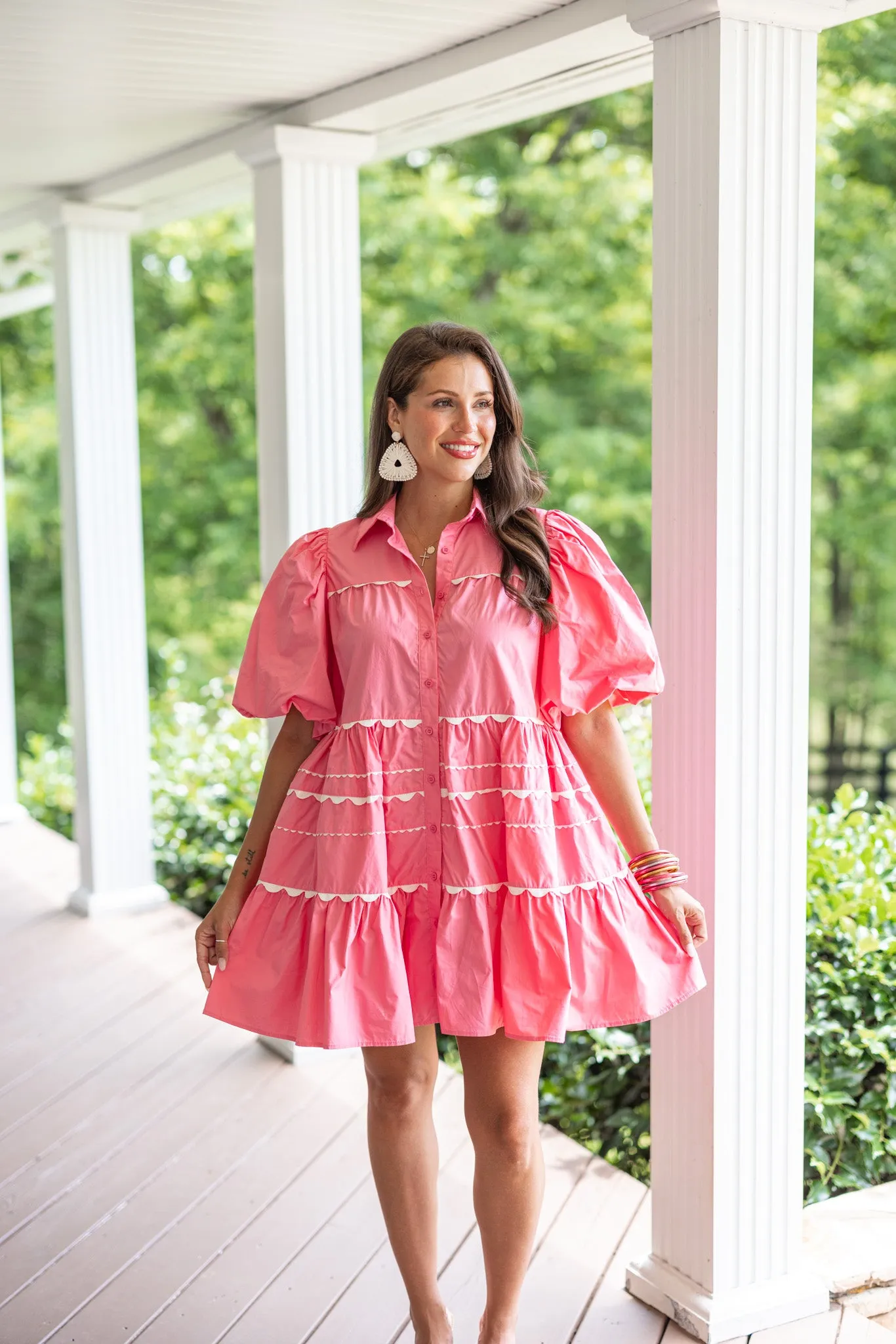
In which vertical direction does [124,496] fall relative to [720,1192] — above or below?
above

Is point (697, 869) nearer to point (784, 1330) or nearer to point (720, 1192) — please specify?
point (720, 1192)

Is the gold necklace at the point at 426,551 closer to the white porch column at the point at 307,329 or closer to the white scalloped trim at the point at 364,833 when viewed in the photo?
the white scalloped trim at the point at 364,833

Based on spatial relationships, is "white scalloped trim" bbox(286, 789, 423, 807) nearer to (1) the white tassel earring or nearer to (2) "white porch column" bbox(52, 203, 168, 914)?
(1) the white tassel earring

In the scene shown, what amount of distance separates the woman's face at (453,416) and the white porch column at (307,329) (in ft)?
4.61

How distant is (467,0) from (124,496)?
2.85 metres

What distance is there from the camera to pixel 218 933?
241 cm

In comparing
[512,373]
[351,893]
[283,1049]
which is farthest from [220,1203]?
[512,373]

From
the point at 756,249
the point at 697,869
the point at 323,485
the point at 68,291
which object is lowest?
the point at 697,869

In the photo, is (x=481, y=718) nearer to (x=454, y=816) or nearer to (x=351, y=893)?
(x=454, y=816)

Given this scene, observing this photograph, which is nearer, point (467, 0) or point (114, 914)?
point (467, 0)

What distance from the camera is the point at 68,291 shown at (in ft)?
16.5

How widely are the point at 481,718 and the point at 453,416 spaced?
50 cm

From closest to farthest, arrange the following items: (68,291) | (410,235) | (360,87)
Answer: (360,87) → (68,291) → (410,235)

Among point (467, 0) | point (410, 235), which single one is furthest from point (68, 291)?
point (410, 235)
